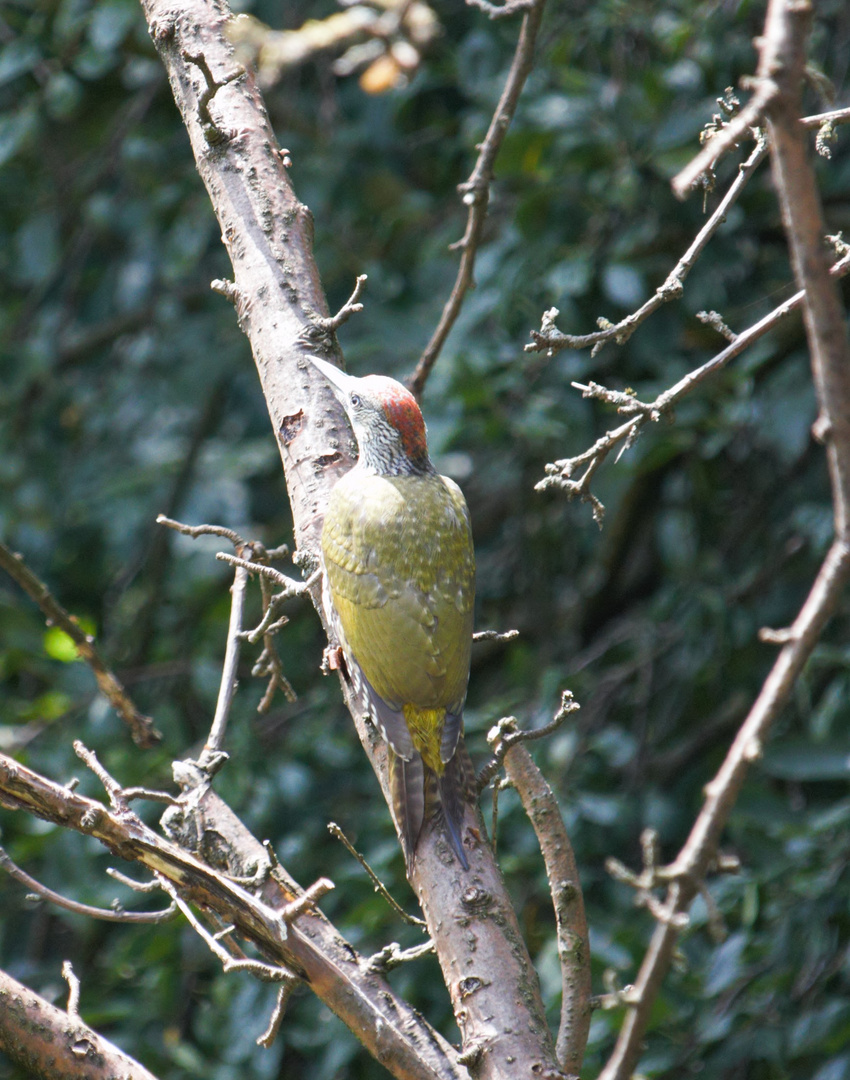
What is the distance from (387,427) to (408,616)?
2.54 feet

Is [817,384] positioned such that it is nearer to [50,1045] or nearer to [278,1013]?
[278,1013]

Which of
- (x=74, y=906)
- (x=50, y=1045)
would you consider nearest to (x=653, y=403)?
(x=74, y=906)

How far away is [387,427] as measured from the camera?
3.24 m

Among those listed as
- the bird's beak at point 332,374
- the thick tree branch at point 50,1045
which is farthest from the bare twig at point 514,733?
the bird's beak at point 332,374

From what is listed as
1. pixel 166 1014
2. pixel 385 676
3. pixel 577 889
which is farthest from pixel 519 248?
pixel 166 1014

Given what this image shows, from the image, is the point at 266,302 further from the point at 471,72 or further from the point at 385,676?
the point at 471,72

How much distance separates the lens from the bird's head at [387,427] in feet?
10.5

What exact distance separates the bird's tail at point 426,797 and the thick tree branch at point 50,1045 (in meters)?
0.57

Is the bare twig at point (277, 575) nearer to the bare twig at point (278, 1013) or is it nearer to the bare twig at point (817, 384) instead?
the bare twig at point (278, 1013)

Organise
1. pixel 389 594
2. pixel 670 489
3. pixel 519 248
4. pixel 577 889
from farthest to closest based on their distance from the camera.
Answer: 1. pixel 670 489
2. pixel 519 248
3. pixel 389 594
4. pixel 577 889

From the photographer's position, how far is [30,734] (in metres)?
4.38

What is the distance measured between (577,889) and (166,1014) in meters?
2.66

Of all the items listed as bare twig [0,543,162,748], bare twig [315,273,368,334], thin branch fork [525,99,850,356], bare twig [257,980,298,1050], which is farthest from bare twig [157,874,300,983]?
bare twig [315,273,368,334]

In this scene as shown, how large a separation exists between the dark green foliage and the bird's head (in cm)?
51
